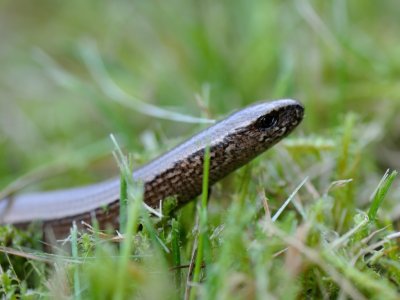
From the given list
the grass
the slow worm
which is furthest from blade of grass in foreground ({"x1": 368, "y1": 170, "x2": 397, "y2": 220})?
the slow worm

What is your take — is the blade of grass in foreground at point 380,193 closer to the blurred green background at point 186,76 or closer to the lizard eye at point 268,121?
the lizard eye at point 268,121

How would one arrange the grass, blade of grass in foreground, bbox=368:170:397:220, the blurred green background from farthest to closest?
the blurred green background
blade of grass in foreground, bbox=368:170:397:220
the grass

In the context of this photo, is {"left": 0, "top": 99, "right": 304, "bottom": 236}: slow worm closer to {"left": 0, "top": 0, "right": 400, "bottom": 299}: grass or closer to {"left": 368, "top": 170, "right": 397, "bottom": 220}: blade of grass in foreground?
{"left": 0, "top": 0, "right": 400, "bottom": 299}: grass

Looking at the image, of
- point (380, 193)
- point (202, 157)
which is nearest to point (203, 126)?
point (202, 157)

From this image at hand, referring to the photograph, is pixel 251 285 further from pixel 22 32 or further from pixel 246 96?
pixel 22 32

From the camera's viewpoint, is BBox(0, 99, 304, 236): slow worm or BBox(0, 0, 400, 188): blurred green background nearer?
BBox(0, 99, 304, 236): slow worm

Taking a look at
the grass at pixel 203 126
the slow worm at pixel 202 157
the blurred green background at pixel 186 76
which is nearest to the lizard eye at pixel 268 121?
the slow worm at pixel 202 157
